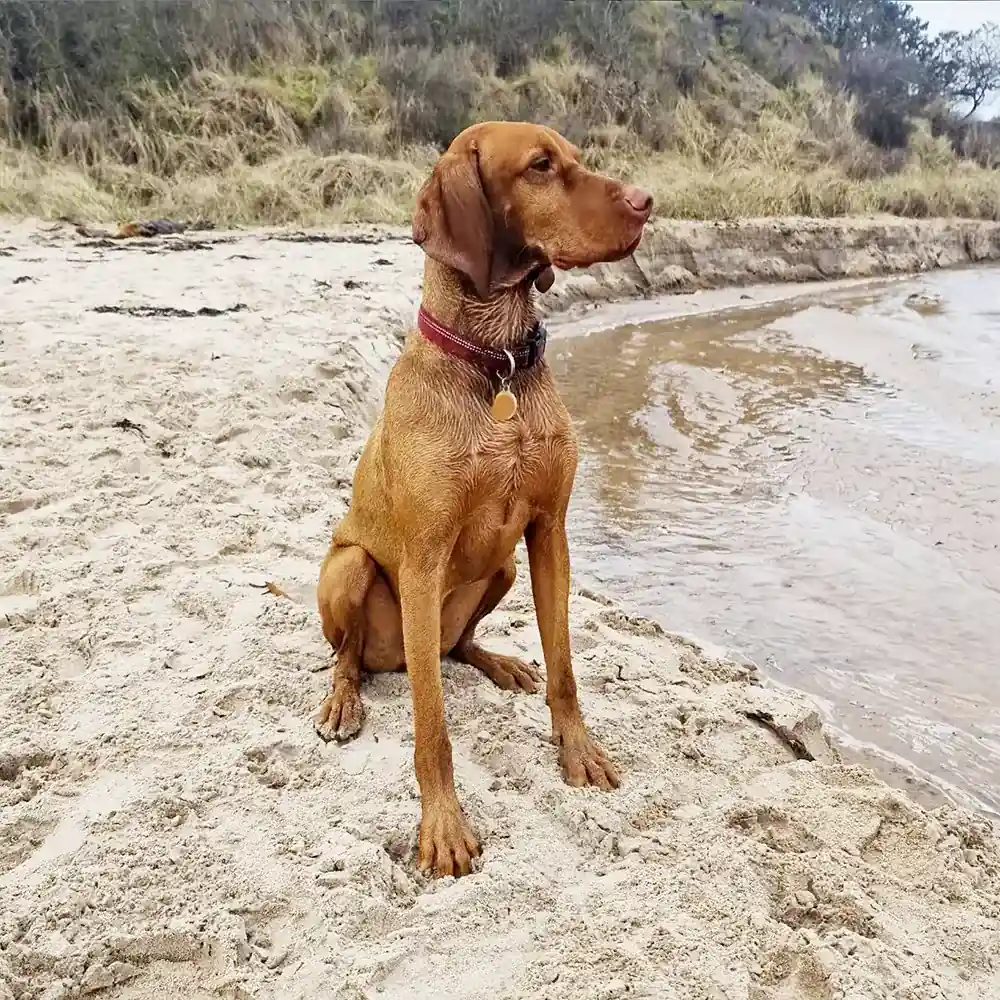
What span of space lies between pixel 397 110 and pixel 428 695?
13.6 metres

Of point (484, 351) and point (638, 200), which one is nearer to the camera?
point (638, 200)

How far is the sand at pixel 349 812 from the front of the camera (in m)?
1.95

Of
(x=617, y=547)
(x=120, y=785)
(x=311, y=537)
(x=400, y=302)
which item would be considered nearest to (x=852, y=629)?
(x=617, y=547)

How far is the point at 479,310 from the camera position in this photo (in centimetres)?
240

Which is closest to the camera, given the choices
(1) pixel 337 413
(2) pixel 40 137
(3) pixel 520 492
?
(3) pixel 520 492

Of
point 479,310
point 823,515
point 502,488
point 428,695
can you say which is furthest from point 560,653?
point 823,515

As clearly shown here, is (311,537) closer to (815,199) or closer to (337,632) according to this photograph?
(337,632)

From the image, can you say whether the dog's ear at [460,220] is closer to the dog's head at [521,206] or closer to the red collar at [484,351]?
the dog's head at [521,206]

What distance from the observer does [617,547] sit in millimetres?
4652

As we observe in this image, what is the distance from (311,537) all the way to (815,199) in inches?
515

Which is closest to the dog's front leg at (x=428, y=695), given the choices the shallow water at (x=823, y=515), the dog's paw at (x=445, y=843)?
the dog's paw at (x=445, y=843)

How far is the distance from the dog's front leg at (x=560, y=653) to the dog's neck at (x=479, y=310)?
0.50m

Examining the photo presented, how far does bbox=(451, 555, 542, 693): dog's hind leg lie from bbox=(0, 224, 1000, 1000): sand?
62 millimetres

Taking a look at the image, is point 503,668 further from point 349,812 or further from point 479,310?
point 479,310
